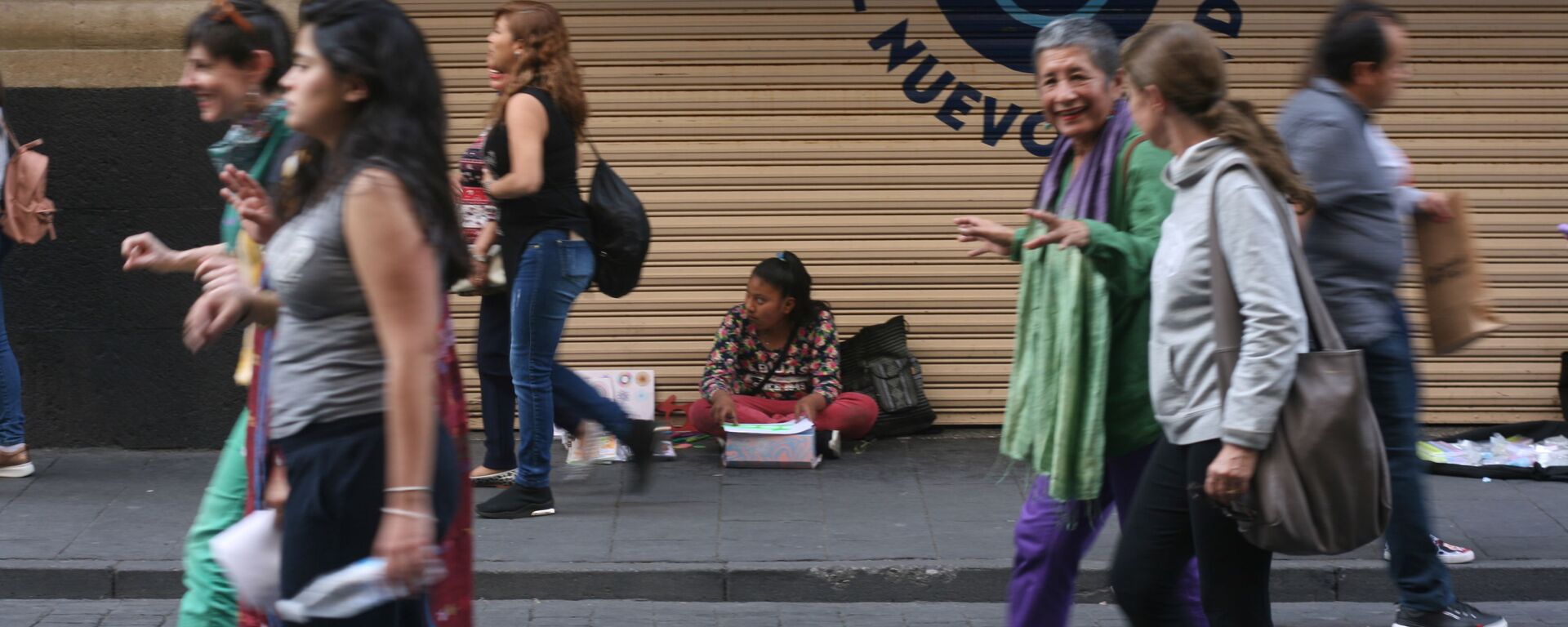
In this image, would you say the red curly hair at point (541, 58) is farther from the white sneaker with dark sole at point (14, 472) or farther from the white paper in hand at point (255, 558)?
the white paper in hand at point (255, 558)

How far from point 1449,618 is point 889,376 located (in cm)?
323

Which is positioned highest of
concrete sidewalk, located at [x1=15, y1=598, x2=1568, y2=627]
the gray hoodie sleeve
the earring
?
the earring

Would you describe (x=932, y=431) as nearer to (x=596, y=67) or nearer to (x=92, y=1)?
(x=596, y=67)

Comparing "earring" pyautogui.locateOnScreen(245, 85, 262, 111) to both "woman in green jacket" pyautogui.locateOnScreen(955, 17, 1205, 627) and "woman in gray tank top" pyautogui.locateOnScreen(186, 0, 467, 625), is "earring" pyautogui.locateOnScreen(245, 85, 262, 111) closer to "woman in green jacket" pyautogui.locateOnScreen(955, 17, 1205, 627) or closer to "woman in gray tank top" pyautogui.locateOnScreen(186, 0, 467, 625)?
"woman in gray tank top" pyautogui.locateOnScreen(186, 0, 467, 625)

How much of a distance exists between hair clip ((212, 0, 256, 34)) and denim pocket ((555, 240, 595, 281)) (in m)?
2.45

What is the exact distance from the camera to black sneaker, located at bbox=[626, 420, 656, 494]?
6180mm

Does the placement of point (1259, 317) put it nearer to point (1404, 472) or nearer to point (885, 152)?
point (1404, 472)

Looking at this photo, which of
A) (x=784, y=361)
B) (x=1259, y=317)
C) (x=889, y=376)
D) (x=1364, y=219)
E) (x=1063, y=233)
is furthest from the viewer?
(x=889, y=376)

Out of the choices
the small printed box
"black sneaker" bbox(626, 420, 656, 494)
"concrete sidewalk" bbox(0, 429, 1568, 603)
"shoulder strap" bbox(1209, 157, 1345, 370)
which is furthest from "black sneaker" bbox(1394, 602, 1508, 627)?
the small printed box

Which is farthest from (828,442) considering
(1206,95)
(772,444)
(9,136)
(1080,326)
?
(1206,95)

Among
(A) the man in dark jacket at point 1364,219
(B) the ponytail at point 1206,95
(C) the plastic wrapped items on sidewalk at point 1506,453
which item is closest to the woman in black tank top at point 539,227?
(A) the man in dark jacket at point 1364,219

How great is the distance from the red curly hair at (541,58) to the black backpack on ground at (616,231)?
9.7 inches

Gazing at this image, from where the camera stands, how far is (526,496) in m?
6.52

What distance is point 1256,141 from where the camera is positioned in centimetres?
347
